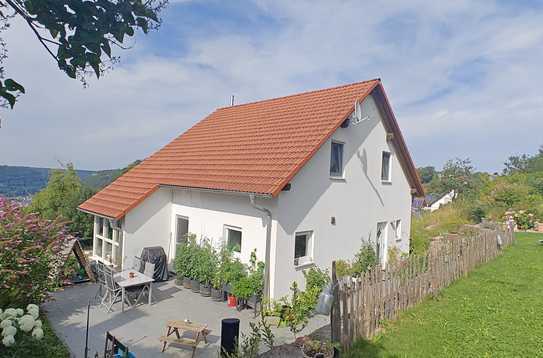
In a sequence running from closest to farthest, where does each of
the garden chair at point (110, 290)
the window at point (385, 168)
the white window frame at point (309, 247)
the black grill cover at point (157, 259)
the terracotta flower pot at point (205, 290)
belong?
the garden chair at point (110, 290) → the white window frame at point (309, 247) → the terracotta flower pot at point (205, 290) → the black grill cover at point (157, 259) → the window at point (385, 168)

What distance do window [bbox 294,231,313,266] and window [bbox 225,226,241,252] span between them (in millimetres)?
1684

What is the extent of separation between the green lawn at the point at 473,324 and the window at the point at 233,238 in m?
4.44

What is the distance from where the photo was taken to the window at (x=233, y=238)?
10594 mm

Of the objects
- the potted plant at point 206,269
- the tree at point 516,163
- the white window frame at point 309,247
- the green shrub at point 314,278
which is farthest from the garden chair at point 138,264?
the tree at point 516,163

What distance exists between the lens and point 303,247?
1052 centimetres

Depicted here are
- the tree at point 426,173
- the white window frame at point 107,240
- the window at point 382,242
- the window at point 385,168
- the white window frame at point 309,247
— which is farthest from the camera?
the tree at point 426,173

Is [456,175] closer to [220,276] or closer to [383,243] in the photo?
[383,243]

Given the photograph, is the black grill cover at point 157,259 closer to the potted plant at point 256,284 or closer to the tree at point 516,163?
the potted plant at point 256,284

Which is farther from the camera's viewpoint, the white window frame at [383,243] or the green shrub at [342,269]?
the white window frame at [383,243]

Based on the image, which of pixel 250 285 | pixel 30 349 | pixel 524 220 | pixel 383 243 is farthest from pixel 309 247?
pixel 524 220

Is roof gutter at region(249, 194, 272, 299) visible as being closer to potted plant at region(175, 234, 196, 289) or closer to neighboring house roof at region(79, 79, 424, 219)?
neighboring house roof at region(79, 79, 424, 219)

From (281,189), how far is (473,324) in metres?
5.56

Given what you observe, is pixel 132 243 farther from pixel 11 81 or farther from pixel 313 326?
pixel 11 81

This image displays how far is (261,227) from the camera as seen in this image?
9797mm
